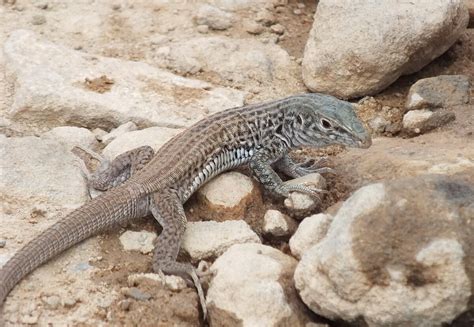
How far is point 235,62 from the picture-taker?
9023 millimetres

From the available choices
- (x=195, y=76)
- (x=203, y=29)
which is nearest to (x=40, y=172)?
(x=195, y=76)

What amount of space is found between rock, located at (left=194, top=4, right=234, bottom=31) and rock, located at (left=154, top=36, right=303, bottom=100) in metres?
0.26

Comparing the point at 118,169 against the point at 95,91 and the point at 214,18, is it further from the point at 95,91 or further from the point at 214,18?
the point at 214,18

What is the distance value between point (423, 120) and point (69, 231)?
3.89 metres

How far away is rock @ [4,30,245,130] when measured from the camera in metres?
7.87

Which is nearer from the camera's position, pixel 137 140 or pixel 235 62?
pixel 137 140

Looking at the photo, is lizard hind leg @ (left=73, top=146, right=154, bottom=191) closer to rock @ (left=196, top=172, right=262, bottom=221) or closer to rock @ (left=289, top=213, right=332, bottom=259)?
rock @ (left=196, top=172, right=262, bottom=221)

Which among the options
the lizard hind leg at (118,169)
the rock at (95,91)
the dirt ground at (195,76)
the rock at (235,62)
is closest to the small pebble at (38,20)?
the dirt ground at (195,76)

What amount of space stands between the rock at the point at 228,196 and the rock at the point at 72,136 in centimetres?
135

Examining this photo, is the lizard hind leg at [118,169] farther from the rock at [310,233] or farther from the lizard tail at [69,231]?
the rock at [310,233]

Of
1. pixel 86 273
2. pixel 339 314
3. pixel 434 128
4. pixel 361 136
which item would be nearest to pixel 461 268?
pixel 339 314

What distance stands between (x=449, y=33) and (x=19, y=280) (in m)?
5.29

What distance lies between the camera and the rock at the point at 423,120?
7.81m

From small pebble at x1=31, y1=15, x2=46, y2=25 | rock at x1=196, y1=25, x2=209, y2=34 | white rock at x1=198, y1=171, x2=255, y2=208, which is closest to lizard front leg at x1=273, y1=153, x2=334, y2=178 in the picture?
white rock at x1=198, y1=171, x2=255, y2=208
